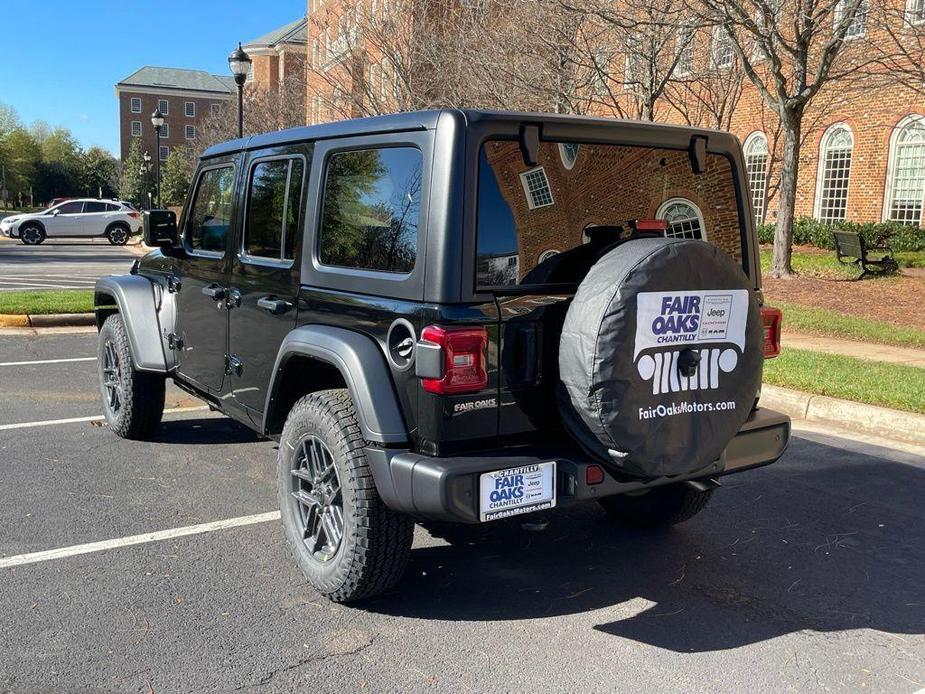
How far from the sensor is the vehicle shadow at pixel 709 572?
12.0ft

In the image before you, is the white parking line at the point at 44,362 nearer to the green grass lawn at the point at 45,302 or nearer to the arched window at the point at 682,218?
the green grass lawn at the point at 45,302

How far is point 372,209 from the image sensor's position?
3.68 m

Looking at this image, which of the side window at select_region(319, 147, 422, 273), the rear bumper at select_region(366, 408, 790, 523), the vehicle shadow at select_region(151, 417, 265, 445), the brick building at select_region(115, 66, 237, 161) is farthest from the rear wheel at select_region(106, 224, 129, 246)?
the brick building at select_region(115, 66, 237, 161)

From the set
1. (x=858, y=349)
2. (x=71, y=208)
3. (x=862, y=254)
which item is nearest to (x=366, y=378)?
(x=858, y=349)

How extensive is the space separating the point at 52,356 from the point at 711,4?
997 centimetres

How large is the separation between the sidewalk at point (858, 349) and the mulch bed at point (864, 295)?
6.13 feet

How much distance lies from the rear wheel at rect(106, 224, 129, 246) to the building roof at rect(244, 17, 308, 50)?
104 feet

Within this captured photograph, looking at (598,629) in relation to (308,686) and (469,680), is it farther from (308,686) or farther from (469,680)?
(308,686)

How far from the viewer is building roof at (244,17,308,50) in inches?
2372

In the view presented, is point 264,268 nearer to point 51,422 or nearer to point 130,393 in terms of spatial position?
point 130,393

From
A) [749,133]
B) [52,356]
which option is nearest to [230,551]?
[52,356]

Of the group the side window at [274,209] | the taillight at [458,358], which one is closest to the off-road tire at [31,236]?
the side window at [274,209]

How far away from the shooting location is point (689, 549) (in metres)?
4.45

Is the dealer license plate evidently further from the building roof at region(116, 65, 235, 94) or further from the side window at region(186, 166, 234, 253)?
the building roof at region(116, 65, 235, 94)
